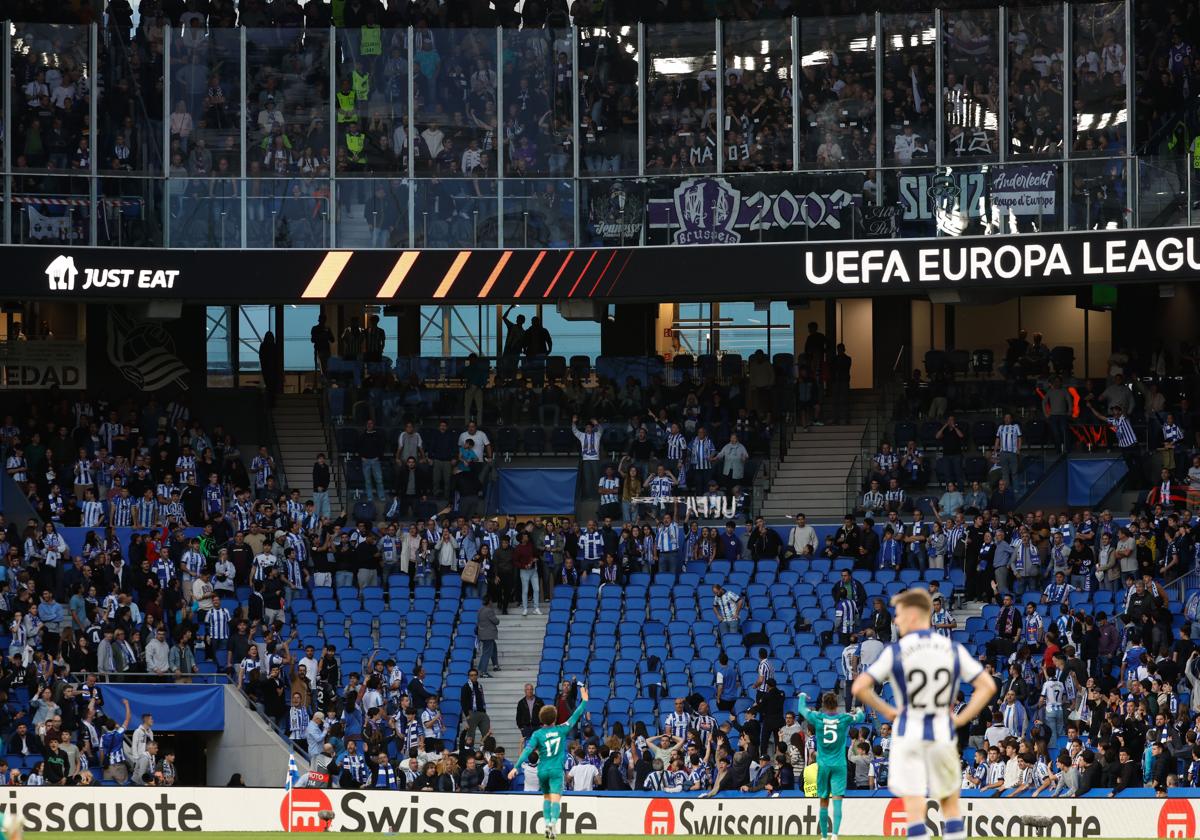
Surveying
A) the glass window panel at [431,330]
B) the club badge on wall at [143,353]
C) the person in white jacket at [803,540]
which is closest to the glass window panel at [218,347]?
the club badge on wall at [143,353]

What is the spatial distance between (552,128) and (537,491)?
6654 millimetres

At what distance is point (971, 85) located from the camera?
36250 millimetres

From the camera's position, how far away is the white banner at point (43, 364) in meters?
40.6

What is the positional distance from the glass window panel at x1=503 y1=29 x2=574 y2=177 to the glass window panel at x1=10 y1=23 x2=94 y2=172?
758cm

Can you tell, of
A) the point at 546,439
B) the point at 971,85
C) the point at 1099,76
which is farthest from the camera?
the point at 546,439

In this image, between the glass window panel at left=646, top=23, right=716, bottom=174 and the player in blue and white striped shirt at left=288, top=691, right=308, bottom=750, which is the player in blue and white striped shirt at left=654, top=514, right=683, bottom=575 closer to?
the player in blue and white striped shirt at left=288, top=691, right=308, bottom=750

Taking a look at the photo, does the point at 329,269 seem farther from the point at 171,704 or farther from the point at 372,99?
the point at 171,704

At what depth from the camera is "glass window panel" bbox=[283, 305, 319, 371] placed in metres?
42.1

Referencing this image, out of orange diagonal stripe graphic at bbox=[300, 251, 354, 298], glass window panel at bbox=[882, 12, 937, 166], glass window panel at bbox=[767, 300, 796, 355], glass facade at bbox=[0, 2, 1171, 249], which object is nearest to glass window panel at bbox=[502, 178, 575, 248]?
glass facade at bbox=[0, 2, 1171, 249]

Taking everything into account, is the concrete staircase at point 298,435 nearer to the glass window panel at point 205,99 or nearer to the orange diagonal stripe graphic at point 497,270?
the orange diagonal stripe graphic at point 497,270

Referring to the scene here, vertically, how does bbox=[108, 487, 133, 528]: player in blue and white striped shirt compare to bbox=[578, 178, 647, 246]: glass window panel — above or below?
below

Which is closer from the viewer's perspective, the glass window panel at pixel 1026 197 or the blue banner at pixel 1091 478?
the glass window panel at pixel 1026 197

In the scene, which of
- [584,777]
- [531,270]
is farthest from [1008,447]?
[584,777]

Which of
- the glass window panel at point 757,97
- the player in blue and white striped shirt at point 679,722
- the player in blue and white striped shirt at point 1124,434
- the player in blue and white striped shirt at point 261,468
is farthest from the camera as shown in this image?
the player in blue and white striped shirt at point 261,468
